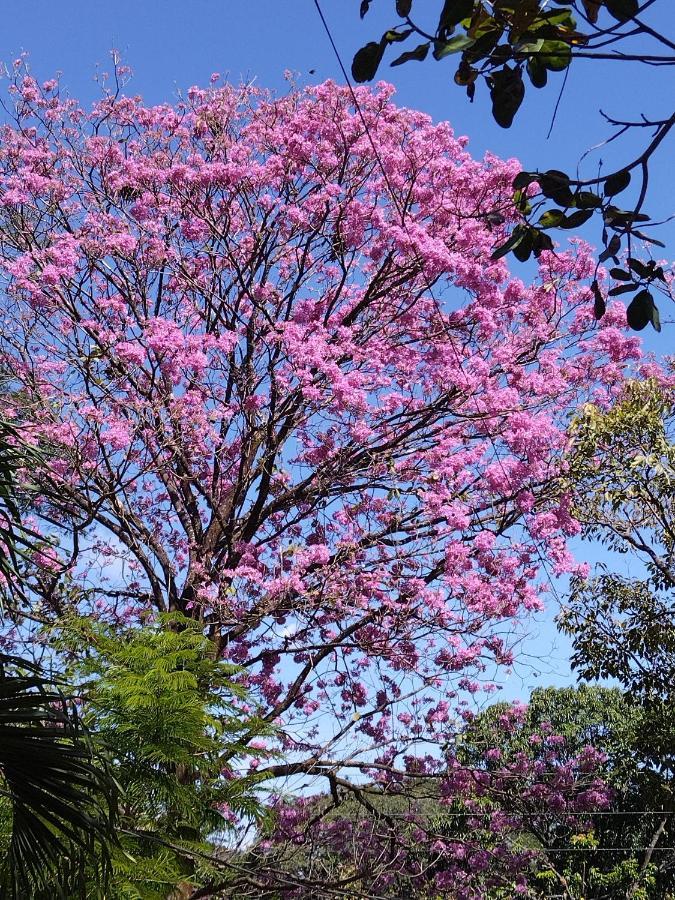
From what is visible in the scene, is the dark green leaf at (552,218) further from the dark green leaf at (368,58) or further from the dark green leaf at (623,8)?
the dark green leaf at (368,58)

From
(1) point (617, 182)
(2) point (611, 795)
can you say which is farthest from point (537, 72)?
(2) point (611, 795)

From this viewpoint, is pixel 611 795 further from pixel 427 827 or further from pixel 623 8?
pixel 623 8

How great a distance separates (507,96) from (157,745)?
3825 mm

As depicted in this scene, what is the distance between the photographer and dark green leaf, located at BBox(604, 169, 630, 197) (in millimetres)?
2244

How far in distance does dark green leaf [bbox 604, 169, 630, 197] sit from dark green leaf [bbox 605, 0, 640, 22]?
1.21ft

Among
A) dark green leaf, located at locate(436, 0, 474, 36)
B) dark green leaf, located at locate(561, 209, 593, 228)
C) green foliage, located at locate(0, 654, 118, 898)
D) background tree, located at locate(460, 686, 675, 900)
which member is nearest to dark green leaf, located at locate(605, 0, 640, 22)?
dark green leaf, located at locate(436, 0, 474, 36)

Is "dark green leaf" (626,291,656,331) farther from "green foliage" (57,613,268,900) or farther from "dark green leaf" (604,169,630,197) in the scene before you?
"green foliage" (57,613,268,900)

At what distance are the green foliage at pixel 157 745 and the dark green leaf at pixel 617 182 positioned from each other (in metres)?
3.41

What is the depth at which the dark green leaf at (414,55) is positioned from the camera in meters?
2.12

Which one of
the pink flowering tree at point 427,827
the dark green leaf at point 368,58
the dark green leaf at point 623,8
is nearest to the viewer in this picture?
the dark green leaf at point 623,8

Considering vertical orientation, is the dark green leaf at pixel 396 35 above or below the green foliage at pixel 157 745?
above

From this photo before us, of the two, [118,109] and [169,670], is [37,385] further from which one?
[169,670]

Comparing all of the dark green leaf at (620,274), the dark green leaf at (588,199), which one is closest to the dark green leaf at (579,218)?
the dark green leaf at (588,199)

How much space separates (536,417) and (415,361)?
1674 millimetres
